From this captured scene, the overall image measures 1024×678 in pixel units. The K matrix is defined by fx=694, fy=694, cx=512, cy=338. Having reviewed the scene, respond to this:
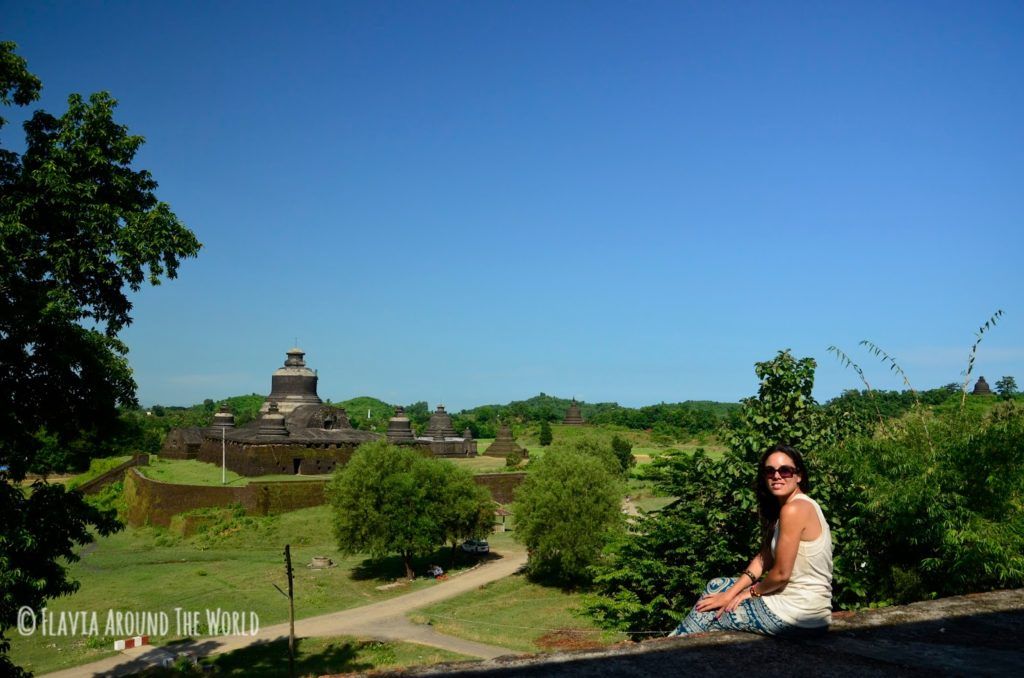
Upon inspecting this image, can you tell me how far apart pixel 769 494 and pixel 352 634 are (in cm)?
2098

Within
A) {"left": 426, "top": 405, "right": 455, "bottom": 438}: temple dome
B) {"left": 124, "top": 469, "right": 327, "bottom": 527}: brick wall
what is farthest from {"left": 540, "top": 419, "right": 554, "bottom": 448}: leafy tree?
{"left": 124, "top": 469, "right": 327, "bottom": 527}: brick wall

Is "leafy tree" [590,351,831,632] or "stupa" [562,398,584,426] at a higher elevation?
"stupa" [562,398,584,426]

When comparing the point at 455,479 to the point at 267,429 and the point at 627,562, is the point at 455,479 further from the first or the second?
the point at 627,562

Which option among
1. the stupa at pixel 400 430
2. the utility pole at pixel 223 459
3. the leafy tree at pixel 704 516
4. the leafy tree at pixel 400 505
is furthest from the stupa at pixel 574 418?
the leafy tree at pixel 704 516

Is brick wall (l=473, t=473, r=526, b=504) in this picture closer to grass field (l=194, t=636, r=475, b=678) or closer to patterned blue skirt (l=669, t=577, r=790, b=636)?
grass field (l=194, t=636, r=475, b=678)

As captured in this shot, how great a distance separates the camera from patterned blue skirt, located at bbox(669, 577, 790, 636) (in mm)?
3701

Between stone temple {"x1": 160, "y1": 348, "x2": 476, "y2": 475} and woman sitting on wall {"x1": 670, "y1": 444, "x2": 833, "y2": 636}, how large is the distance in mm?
42583

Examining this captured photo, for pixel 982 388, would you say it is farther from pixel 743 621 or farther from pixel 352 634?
pixel 743 621

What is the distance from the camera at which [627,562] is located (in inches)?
603

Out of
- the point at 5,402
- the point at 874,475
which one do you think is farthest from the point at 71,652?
the point at 874,475

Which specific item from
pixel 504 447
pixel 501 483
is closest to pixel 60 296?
pixel 501 483

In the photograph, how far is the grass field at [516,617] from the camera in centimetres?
2073

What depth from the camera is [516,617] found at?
80.1ft

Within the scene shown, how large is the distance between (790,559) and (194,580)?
29.8 metres
